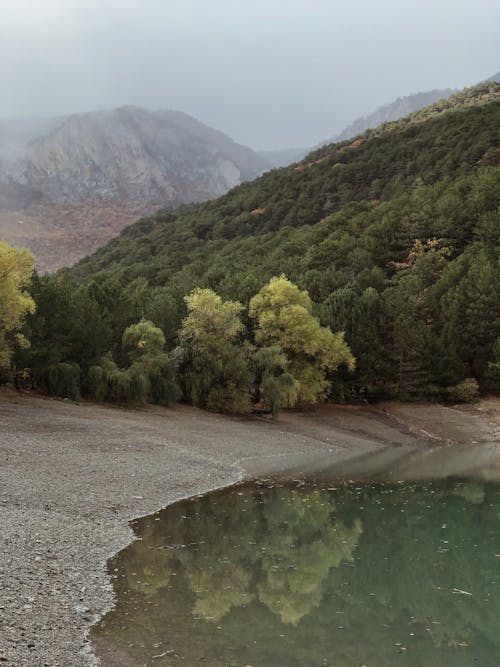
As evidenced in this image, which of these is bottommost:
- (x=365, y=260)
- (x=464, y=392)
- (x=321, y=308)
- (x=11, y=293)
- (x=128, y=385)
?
(x=464, y=392)

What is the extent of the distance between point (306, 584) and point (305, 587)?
0.24 meters

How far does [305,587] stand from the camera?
17.0 metres

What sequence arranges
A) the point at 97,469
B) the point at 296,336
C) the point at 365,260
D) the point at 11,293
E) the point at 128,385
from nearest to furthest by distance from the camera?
1. the point at 97,469
2. the point at 11,293
3. the point at 128,385
4. the point at 296,336
5. the point at 365,260

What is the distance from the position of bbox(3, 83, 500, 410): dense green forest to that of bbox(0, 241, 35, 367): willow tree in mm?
4004

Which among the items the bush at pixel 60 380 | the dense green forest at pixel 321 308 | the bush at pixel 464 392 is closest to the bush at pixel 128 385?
the dense green forest at pixel 321 308

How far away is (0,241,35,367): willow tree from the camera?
4041cm

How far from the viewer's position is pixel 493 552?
68.7ft

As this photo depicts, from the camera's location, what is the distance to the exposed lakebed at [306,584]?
12820mm

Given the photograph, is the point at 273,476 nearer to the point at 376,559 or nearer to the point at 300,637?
the point at 376,559

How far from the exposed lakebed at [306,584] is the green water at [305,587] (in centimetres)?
4

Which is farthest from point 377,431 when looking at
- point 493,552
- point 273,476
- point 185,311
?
point 493,552

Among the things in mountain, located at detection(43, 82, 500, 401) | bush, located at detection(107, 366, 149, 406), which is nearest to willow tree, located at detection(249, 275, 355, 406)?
mountain, located at detection(43, 82, 500, 401)

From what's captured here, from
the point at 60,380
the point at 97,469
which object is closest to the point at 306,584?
the point at 97,469

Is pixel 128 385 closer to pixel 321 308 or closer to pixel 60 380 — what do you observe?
pixel 60 380
